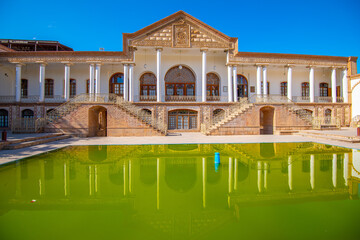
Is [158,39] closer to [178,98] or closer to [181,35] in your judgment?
[181,35]

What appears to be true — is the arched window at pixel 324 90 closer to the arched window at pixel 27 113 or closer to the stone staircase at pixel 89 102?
the stone staircase at pixel 89 102

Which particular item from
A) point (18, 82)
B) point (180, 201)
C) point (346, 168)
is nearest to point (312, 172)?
point (346, 168)

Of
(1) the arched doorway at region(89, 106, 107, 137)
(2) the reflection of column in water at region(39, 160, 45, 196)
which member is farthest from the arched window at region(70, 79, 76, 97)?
(2) the reflection of column in water at region(39, 160, 45, 196)

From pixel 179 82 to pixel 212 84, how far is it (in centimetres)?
368

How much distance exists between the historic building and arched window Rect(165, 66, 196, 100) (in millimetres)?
109

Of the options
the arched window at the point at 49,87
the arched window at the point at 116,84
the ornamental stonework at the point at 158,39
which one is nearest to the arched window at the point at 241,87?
→ the ornamental stonework at the point at 158,39

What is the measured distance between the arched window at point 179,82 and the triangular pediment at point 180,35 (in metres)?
3.11

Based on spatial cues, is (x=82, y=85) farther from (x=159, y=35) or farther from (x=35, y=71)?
(x=159, y=35)

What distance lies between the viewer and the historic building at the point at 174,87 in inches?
641

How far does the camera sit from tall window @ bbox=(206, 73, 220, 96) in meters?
21.7

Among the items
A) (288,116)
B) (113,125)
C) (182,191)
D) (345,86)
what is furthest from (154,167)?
(345,86)

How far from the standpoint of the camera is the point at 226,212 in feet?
11.2

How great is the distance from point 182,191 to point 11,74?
86.2 feet

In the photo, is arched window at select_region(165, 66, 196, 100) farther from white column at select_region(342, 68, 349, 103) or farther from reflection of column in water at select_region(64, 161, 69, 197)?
white column at select_region(342, 68, 349, 103)
